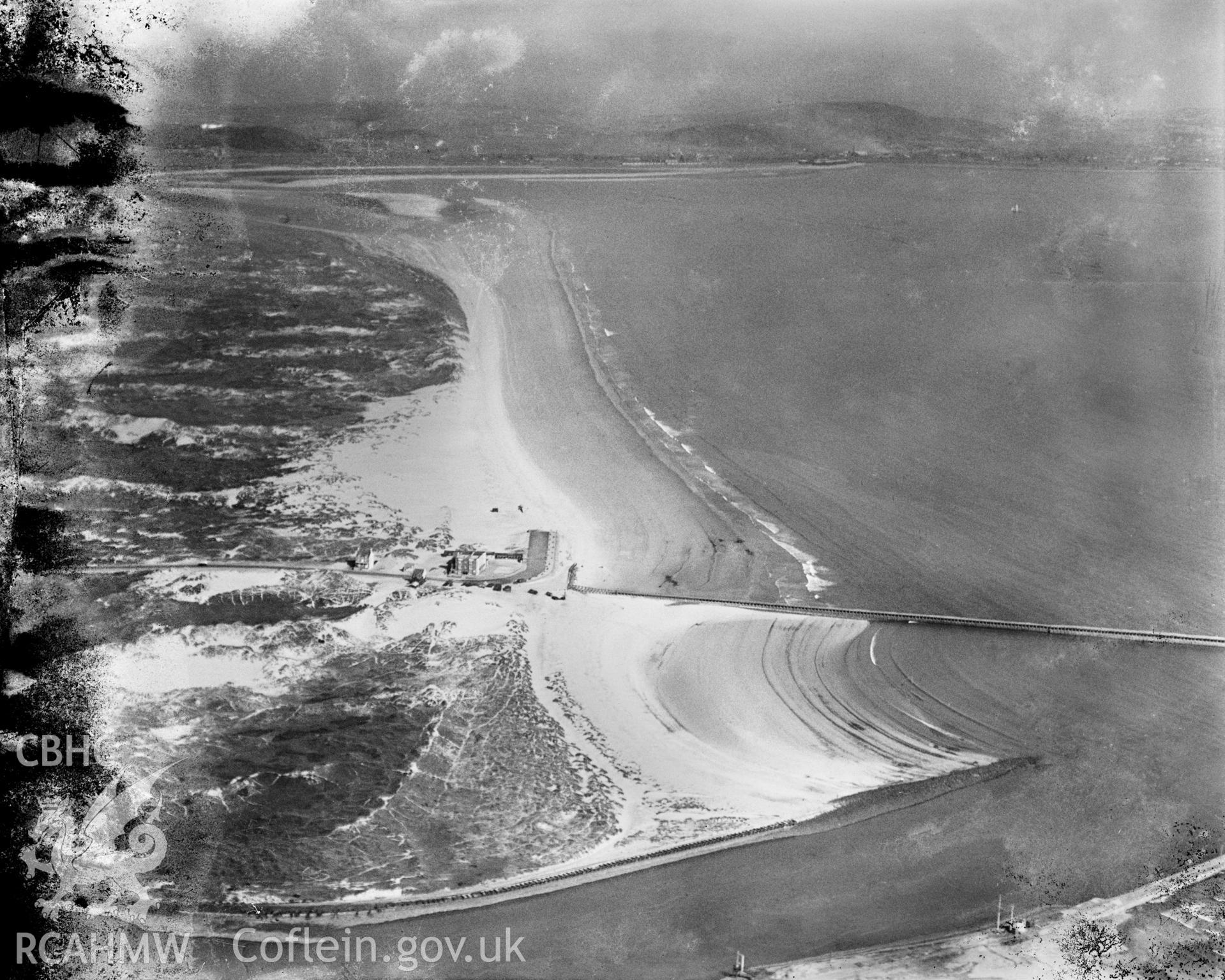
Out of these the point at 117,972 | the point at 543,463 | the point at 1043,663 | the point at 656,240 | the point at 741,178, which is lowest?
the point at 117,972

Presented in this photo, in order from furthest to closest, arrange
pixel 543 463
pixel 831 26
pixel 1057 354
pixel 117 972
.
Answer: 1. pixel 831 26
2. pixel 1057 354
3. pixel 543 463
4. pixel 117 972

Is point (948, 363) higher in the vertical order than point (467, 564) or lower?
higher

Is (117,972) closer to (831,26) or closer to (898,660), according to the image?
(898,660)

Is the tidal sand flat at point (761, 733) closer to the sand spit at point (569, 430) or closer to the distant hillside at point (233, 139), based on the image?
the sand spit at point (569, 430)

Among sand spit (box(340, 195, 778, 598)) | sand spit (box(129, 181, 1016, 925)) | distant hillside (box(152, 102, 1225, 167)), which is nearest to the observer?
sand spit (box(129, 181, 1016, 925))

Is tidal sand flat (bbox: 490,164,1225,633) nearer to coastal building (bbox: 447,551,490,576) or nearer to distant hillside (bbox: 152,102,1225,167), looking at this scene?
distant hillside (bbox: 152,102,1225,167)

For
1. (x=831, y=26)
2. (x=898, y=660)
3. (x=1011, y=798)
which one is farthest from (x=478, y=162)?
(x=1011, y=798)

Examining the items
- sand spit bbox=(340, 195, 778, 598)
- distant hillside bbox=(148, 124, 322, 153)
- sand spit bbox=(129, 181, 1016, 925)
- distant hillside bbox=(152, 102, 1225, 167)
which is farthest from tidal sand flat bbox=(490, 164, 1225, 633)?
distant hillside bbox=(148, 124, 322, 153)

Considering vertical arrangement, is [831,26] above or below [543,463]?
above

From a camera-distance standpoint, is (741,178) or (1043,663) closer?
(1043,663)

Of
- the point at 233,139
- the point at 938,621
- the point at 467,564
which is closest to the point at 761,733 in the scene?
the point at 938,621

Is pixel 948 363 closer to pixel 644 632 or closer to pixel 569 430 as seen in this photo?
pixel 569 430
